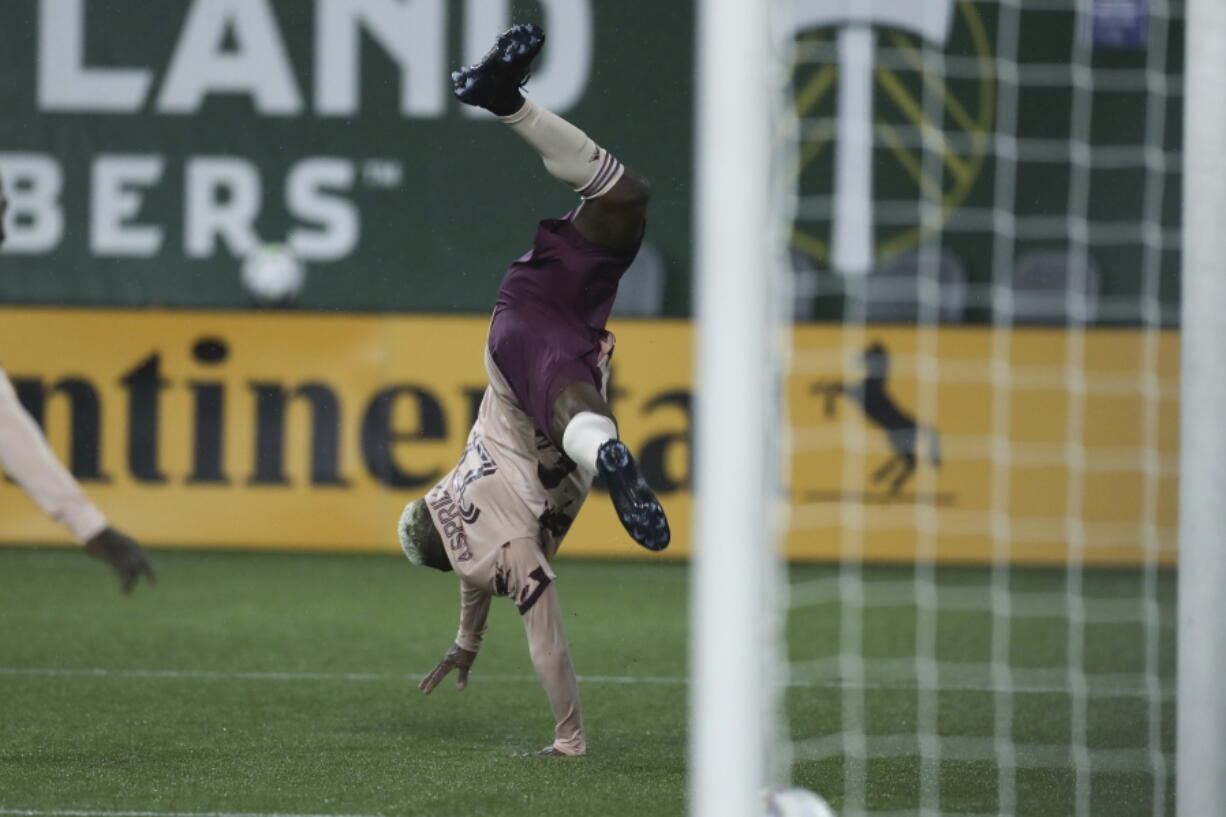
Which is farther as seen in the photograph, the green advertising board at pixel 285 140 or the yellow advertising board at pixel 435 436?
the green advertising board at pixel 285 140

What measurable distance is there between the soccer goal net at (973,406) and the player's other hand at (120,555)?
135 cm

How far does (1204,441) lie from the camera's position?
3.85 meters

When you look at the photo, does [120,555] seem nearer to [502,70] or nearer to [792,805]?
[792,805]

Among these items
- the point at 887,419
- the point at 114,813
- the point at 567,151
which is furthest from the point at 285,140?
the point at 114,813

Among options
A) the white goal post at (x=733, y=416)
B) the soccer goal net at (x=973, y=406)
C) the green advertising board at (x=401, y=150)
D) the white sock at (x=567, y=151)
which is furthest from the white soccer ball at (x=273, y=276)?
the white goal post at (x=733, y=416)

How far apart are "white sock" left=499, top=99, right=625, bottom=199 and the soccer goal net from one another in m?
0.58

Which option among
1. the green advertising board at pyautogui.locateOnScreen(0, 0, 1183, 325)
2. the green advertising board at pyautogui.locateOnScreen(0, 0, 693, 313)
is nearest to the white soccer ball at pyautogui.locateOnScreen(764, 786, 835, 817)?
the green advertising board at pyautogui.locateOnScreen(0, 0, 1183, 325)

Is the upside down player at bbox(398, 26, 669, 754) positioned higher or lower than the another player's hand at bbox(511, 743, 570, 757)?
higher

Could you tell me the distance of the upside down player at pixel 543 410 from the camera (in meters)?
5.18

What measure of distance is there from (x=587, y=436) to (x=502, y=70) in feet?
2.98

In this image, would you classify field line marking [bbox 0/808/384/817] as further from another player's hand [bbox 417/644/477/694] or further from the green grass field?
another player's hand [bbox 417/644/477/694]

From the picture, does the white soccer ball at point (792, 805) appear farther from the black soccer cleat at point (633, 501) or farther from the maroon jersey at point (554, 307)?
the maroon jersey at point (554, 307)

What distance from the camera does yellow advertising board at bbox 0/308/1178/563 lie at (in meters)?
10.4

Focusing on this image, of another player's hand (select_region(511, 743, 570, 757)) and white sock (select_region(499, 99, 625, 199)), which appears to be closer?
white sock (select_region(499, 99, 625, 199))
